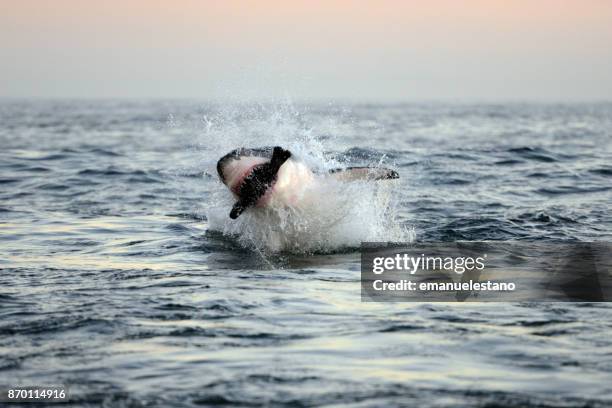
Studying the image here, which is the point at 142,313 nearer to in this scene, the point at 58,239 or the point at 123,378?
the point at 123,378

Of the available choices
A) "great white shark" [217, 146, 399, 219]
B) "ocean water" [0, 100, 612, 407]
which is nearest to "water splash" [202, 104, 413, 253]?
"ocean water" [0, 100, 612, 407]

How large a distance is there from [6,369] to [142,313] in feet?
7.24

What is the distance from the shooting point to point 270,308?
10438 millimetres

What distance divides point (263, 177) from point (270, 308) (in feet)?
9.68

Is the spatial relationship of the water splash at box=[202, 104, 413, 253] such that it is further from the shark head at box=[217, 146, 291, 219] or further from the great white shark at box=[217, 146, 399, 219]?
the shark head at box=[217, 146, 291, 219]

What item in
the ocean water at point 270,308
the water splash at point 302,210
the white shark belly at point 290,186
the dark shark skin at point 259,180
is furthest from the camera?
the water splash at point 302,210

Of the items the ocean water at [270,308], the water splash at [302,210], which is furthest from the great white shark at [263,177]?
the ocean water at [270,308]

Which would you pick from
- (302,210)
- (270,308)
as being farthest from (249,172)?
(270,308)

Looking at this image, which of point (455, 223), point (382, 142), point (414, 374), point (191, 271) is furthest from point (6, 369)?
point (382, 142)

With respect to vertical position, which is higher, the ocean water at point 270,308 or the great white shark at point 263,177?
the great white shark at point 263,177

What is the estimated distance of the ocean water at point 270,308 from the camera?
7750 mm

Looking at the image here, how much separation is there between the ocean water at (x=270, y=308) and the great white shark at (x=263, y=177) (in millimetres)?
540

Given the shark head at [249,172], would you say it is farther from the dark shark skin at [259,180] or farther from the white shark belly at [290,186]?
the white shark belly at [290,186]

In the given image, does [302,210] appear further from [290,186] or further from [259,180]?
[259,180]
